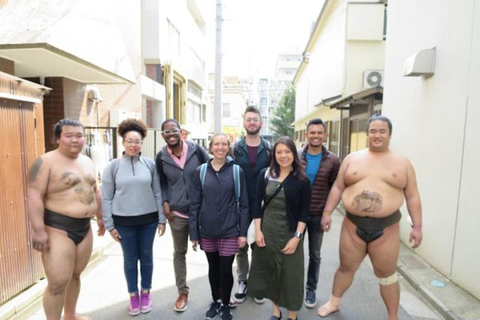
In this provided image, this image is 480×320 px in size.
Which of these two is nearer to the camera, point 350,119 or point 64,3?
point 64,3

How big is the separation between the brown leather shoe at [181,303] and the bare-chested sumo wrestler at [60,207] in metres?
1.15

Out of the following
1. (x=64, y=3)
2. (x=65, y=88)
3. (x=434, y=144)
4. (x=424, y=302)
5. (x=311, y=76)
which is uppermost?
(x=311, y=76)

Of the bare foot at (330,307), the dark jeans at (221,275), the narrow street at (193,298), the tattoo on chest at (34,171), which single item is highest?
the tattoo on chest at (34,171)

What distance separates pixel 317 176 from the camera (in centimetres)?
350

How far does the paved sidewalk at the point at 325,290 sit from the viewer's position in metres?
3.32

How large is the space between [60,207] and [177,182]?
1103 millimetres

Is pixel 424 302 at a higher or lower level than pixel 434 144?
lower

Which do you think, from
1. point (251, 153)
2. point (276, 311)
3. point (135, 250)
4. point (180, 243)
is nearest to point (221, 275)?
point (180, 243)

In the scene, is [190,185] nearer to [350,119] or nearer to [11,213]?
[11,213]

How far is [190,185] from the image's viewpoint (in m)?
3.13

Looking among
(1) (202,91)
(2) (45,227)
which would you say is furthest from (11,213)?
(1) (202,91)

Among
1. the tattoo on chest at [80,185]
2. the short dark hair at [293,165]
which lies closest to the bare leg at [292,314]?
the short dark hair at [293,165]

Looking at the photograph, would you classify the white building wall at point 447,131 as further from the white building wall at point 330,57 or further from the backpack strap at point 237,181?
the white building wall at point 330,57

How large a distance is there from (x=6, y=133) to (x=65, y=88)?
384cm
